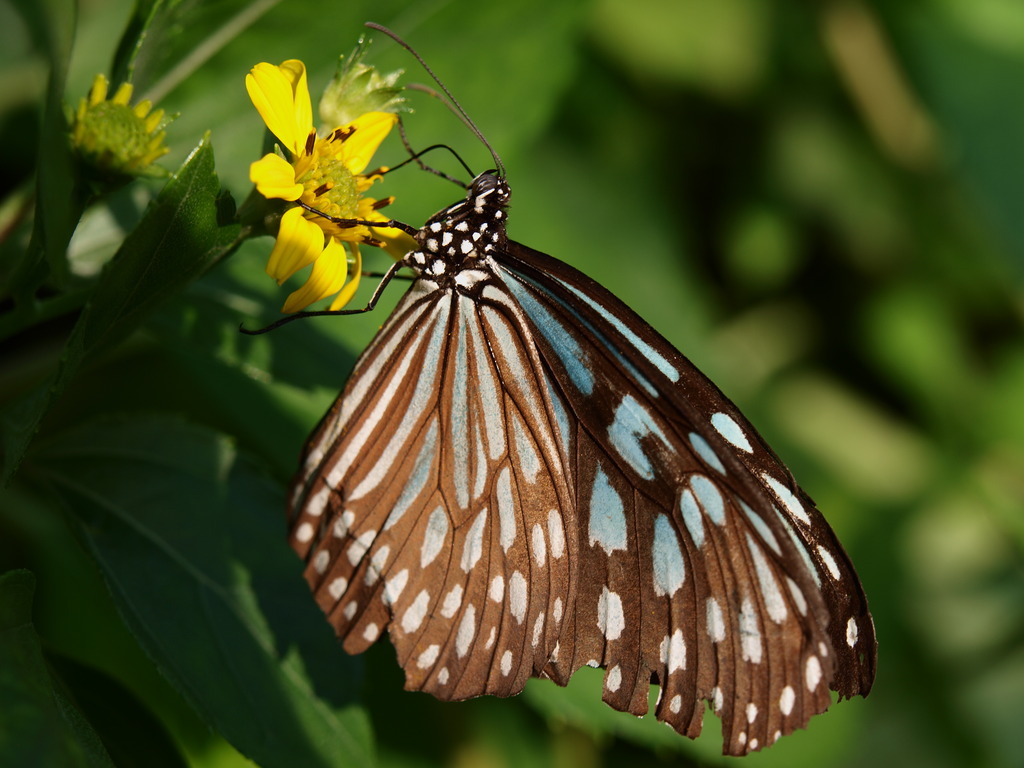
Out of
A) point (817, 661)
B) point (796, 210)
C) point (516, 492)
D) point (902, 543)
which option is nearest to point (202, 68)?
point (516, 492)

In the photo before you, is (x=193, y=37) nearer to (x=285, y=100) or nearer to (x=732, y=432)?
(x=285, y=100)

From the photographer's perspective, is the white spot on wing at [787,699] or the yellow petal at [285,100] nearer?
the yellow petal at [285,100]

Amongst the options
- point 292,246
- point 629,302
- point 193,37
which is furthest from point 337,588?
point 629,302

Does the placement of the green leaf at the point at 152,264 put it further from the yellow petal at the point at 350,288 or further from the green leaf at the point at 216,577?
the green leaf at the point at 216,577

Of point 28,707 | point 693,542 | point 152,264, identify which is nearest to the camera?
point 28,707

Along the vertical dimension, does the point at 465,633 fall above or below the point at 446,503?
below

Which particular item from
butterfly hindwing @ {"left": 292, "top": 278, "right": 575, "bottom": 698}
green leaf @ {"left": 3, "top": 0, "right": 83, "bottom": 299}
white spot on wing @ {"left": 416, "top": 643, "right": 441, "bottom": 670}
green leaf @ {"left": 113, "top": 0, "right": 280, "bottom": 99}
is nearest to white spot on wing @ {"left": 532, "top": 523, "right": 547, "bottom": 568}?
butterfly hindwing @ {"left": 292, "top": 278, "right": 575, "bottom": 698}

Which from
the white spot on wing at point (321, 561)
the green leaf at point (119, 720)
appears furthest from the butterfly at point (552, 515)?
the green leaf at point (119, 720)

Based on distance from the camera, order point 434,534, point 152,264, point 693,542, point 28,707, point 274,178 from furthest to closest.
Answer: point 434,534, point 693,542, point 274,178, point 152,264, point 28,707
